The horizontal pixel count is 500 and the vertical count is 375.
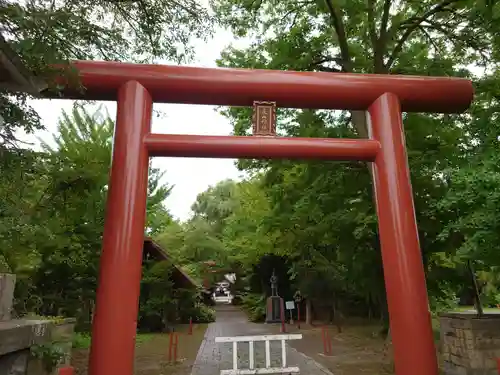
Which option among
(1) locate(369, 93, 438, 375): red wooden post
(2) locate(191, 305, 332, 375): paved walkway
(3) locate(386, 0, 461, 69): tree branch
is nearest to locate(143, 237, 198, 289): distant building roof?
(2) locate(191, 305, 332, 375): paved walkway

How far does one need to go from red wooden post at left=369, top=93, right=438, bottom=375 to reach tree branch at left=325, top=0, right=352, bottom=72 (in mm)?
4407

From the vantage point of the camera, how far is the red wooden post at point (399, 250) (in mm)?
4824

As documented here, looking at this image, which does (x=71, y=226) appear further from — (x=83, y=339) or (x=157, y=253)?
(x=157, y=253)

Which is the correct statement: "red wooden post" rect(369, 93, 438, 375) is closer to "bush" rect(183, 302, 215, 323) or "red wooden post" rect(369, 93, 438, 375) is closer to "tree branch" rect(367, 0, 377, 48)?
"tree branch" rect(367, 0, 377, 48)

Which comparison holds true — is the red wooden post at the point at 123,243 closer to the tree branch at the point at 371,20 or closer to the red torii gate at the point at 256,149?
the red torii gate at the point at 256,149

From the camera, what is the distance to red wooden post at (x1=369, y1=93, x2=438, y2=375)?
4824 mm

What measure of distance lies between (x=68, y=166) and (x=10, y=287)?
2104 mm

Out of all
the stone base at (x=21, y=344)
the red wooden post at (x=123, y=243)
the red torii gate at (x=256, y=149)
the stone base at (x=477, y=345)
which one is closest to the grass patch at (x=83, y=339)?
the stone base at (x=21, y=344)

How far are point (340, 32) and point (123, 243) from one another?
7.72 meters

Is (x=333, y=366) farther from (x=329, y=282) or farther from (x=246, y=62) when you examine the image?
(x=329, y=282)

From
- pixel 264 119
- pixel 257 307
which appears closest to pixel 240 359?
pixel 264 119

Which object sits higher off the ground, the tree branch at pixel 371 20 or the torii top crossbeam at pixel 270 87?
the tree branch at pixel 371 20

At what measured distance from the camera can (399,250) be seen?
16.9 ft

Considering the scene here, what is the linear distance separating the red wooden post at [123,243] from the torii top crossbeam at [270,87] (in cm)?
24
